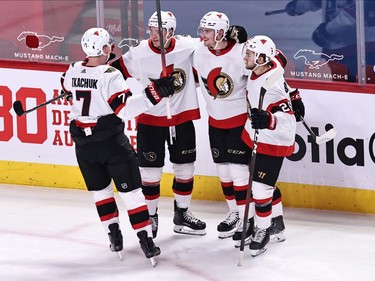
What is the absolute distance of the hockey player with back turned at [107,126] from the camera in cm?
609

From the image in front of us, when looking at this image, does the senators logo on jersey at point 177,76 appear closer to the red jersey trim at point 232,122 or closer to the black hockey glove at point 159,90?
the red jersey trim at point 232,122

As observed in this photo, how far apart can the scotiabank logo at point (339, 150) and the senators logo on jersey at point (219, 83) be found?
76cm

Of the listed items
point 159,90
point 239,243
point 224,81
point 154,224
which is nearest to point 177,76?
point 224,81

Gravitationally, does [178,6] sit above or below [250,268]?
above

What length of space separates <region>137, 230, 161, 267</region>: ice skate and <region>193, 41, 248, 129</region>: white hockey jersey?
0.73 m

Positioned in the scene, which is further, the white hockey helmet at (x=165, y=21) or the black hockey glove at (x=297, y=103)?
the black hockey glove at (x=297, y=103)

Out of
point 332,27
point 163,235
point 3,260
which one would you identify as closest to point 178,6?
point 332,27

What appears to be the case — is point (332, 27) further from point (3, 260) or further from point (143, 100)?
point (3, 260)

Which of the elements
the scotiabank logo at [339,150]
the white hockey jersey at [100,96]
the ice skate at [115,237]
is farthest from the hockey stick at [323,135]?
→ the ice skate at [115,237]

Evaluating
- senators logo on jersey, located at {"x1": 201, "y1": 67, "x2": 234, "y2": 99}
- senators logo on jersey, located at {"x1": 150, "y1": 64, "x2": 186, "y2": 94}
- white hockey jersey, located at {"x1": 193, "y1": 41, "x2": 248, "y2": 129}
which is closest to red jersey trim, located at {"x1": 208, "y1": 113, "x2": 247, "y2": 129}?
white hockey jersey, located at {"x1": 193, "y1": 41, "x2": 248, "y2": 129}

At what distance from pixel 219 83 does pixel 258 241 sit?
827mm

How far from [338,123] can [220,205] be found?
0.85m

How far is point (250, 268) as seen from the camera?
6254mm

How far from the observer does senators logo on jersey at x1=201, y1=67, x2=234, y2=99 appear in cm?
653
